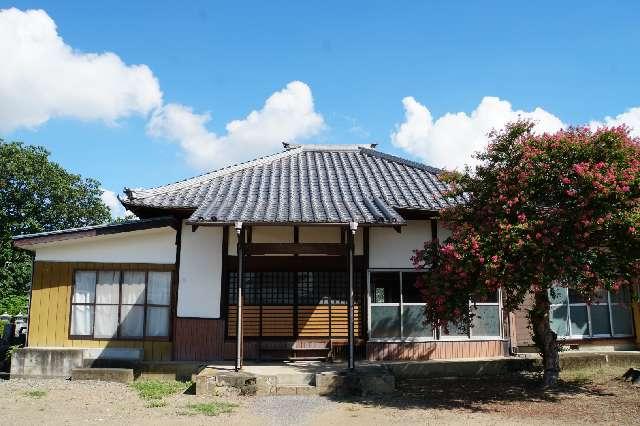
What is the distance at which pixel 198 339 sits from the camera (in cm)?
1247

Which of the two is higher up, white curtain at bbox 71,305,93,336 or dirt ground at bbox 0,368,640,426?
white curtain at bbox 71,305,93,336

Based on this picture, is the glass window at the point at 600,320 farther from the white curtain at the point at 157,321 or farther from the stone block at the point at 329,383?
the white curtain at the point at 157,321

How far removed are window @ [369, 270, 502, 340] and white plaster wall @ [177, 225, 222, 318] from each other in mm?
3797

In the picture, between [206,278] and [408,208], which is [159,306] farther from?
[408,208]

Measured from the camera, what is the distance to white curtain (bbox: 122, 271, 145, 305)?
41.9 feet

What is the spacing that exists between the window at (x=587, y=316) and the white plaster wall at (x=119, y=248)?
973 cm

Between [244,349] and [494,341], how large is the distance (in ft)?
20.0

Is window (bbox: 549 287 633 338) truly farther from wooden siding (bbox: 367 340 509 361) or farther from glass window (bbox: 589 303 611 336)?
wooden siding (bbox: 367 340 509 361)

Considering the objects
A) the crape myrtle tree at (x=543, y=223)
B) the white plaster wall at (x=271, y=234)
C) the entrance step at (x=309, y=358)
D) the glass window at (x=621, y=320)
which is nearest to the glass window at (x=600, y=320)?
the glass window at (x=621, y=320)

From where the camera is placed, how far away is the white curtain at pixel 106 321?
12.6 meters

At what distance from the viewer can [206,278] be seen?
41.7 feet

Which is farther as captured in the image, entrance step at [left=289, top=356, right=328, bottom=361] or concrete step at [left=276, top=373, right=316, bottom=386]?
entrance step at [left=289, top=356, right=328, bottom=361]

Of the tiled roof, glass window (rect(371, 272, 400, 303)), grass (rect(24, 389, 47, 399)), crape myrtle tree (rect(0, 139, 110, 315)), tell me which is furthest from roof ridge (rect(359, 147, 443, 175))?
crape myrtle tree (rect(0, 139, 110, 315))

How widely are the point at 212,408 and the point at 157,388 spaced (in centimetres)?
229
